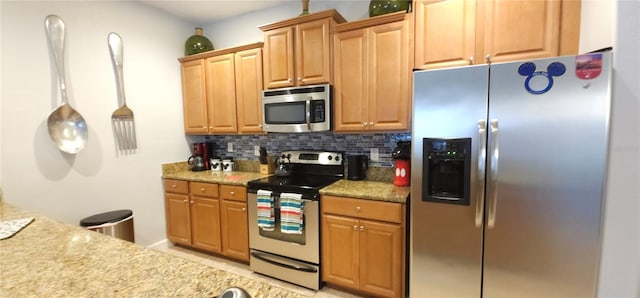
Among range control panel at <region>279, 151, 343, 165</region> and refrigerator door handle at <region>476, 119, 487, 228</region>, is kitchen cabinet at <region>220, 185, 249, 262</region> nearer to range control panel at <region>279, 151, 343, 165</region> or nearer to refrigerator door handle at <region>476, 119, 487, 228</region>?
range control panel at <region>279, 151, 343, 165</region>

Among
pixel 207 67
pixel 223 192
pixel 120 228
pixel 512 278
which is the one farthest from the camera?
pixel 207 67

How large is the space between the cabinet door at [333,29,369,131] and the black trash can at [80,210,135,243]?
215cm

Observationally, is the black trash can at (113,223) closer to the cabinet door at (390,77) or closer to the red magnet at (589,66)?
the cabinet door at (390,77)

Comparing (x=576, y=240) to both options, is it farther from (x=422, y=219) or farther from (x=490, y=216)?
(x=422, y=219)

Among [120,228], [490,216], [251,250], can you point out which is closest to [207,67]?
[120,228]

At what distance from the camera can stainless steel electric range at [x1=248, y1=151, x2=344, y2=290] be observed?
215 centimetres

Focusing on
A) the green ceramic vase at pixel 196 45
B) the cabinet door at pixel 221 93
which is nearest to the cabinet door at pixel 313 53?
the cabinet door at pixel 221 93

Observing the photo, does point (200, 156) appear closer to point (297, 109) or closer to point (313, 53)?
point (297, 109)

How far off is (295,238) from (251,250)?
0.53 m

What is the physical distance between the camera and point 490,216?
1.50 meters

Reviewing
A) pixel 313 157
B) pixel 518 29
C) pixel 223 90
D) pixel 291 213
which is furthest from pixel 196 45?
pixel 518 29

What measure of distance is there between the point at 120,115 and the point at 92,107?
0.76 ft

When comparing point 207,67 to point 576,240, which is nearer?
point 576,240

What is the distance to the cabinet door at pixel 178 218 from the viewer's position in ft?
9.38
